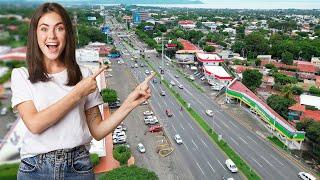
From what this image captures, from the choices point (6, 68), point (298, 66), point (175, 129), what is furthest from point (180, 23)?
point (6, 68)

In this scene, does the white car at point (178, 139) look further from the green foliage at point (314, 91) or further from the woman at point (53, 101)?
the woman at point (53, 101)

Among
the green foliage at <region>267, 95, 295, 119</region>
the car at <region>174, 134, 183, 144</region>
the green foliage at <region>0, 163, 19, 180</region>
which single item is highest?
the green foliage at <region>0, 163, 19, 180</region>

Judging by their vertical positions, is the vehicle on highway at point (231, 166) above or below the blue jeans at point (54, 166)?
below

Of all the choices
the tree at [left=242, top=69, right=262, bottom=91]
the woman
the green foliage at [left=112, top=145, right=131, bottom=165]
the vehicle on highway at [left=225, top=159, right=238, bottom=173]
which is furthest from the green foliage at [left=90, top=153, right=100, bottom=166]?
the tree at [left=242, top=69, right=262, bottom=91]

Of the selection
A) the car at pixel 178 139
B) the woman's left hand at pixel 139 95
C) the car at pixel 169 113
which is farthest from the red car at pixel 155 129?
the woman's left hand at pixel 139 95

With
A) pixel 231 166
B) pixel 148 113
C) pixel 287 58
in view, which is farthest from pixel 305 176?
pixel 287 58

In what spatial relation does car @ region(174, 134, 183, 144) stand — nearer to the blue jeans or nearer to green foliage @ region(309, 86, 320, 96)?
green foliage @ region(309, 86, 320, 96)

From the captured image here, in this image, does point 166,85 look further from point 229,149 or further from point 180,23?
point 180,23
